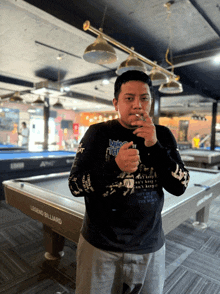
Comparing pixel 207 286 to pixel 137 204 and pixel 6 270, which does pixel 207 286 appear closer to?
pixel 137 204

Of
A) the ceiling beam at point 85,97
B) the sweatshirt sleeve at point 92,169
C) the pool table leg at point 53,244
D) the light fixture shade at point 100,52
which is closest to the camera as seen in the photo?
the sweatshirt sleeve at point 92,169

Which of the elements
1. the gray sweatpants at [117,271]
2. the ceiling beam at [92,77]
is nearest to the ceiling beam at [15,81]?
the ceiling beam at [92,77]

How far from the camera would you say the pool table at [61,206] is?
1335 mm

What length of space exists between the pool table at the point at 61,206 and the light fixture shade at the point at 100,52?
143 centimetres

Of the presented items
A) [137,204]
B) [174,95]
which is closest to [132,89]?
[137,204]

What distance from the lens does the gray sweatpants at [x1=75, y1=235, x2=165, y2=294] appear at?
792 mm

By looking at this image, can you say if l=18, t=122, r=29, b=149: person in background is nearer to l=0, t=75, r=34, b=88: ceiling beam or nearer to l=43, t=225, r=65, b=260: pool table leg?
l=0, t=75, r=34, b=88: ceiling beam

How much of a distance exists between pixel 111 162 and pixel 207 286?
1691 millimetres

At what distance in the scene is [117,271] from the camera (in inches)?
32.5

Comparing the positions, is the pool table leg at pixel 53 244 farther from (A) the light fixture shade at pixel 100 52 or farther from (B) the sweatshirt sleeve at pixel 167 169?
(A) the light fixture shade at pixel 100 52

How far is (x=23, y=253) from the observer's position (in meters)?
2.11

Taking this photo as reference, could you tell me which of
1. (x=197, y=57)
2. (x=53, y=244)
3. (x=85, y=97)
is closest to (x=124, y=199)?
(x=53, y=244)

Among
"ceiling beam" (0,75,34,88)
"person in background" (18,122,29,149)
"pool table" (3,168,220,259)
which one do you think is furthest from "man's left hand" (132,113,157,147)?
"person in background" (18,122,29,149)

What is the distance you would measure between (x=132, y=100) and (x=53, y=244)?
1697 mm
